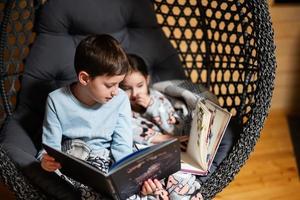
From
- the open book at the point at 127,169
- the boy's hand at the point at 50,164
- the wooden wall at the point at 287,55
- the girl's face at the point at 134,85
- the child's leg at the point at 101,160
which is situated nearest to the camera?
the open book at the point at 127,169

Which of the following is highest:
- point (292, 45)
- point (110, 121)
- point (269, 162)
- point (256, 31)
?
point (256, 31)

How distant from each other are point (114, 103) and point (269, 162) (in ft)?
3.05

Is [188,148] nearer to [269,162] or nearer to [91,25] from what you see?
[91,25]

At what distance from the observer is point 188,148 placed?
1.41 metres

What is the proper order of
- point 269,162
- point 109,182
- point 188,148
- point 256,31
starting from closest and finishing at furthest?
point 109,182, point 256,31, point 188,148, point 269,162

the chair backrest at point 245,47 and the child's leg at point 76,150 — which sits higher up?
the chair backrest at point 245,47

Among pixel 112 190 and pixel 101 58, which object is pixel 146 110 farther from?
pixel 112 190

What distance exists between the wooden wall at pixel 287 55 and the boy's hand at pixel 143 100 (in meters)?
0.90

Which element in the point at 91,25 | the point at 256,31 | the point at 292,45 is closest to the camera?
the point at 256,31

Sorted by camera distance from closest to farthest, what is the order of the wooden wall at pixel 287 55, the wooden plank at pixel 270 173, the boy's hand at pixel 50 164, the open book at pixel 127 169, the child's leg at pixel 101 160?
the open book at pixel 127 169 → the boy's hand at pixel 50 164 → the child's leg at pixel 101 160 → the wooden plank at pixel 270 173 → the wooden wall at pixel 287 55

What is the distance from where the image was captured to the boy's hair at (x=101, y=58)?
119 cm

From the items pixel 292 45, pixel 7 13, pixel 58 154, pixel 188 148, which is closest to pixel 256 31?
pixel 188 148

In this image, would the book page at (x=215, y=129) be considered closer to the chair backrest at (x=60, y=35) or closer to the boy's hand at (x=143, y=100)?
the boy's hand at (x=143, y=100)

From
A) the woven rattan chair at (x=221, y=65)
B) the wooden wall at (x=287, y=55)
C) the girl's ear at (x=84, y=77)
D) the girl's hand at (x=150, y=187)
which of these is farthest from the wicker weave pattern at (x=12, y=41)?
the wooden wall at (x=287, y=55)
